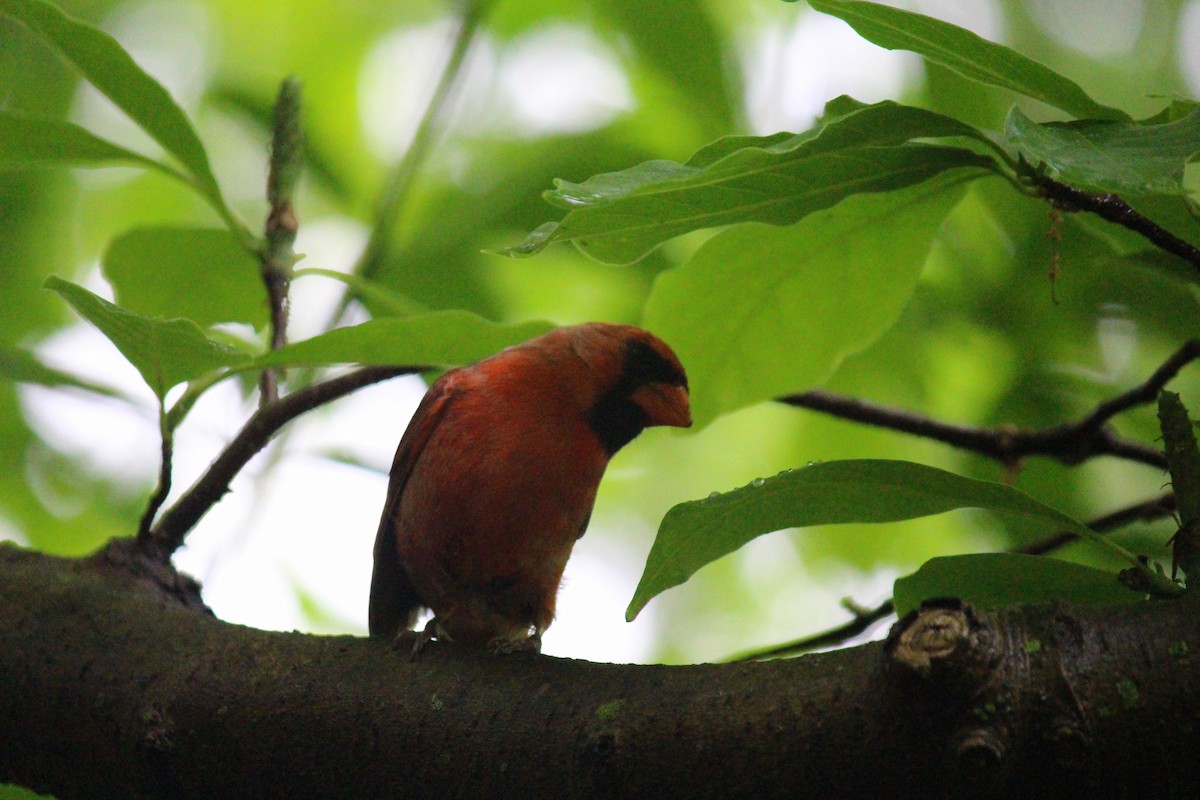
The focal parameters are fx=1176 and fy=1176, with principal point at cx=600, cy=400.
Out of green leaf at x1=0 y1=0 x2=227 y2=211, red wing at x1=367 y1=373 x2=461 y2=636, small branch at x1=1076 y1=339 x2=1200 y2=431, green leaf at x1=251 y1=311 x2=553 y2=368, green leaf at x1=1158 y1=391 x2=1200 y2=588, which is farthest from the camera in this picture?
red wing at x1=367 y1=373 x2=461 y2=636

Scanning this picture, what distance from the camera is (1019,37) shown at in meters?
6.09

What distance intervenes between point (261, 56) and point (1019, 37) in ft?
12.5

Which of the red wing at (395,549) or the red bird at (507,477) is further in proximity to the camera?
the red wing at (395,549)

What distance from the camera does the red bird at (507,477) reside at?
3.42 metres

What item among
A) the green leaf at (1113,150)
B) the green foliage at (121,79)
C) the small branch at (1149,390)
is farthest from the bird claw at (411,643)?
the small branch at (1149,390)

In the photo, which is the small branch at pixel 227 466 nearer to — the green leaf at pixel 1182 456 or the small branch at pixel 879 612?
the small branch at pixel 879 612

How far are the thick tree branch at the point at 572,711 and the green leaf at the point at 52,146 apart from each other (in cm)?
92

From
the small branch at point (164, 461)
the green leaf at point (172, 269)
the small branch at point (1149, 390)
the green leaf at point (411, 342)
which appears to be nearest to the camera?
the small branch at point (164, 461)

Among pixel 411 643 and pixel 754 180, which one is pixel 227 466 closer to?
pixel 411 643

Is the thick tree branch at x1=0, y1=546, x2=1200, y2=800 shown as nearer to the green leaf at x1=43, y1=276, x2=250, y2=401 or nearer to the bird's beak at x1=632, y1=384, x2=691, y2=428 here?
the green leaf at x1=43, y1=276, x2=250, y2=401

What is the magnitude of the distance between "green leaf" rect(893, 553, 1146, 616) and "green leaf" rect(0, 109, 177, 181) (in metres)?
2.05

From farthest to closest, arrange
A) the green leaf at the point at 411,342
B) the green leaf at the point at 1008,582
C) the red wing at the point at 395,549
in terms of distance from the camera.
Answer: the red wing at the point at 395,549 < the green leaf at the point at 411,342 < the green leaf at the point at 1008,582

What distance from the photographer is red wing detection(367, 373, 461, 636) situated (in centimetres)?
366

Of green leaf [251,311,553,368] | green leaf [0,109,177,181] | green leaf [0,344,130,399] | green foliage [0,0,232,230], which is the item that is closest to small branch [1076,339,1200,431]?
green leaf [251,311,553,368]
